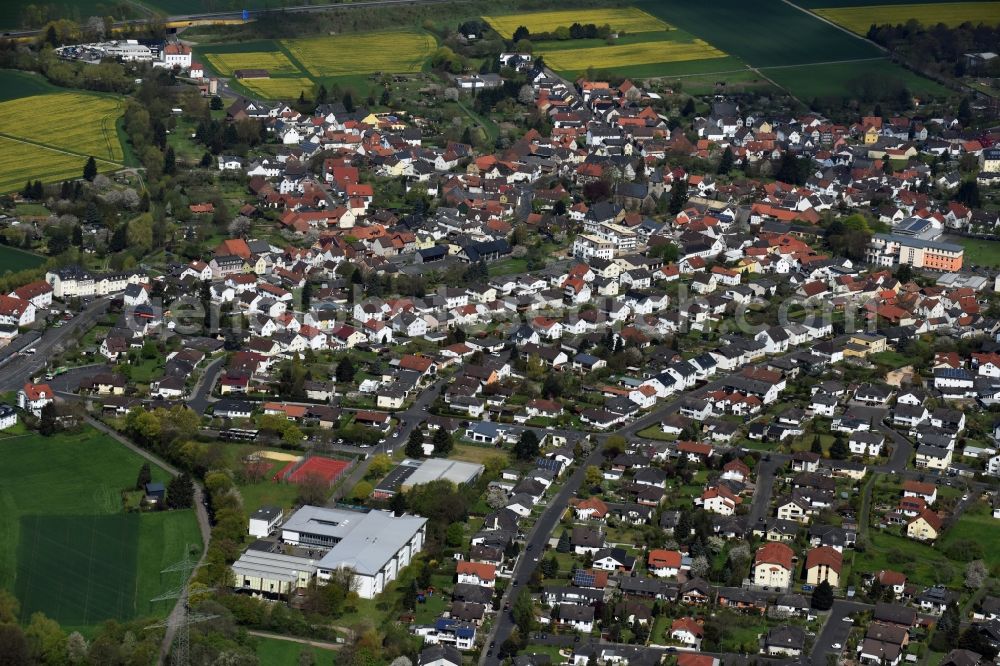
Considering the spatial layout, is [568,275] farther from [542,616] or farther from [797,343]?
[542,616]

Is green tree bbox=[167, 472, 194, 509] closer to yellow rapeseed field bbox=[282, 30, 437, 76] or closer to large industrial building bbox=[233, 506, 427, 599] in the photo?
large industrial building bbox=[233, 506, 427, 599]

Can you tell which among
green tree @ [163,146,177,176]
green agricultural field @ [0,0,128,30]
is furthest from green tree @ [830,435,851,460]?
green agricultural field @ [0,0,128,30]

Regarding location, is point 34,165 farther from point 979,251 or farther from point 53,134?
point 979,251

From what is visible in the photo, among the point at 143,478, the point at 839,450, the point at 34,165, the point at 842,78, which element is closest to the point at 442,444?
the point at 143,478

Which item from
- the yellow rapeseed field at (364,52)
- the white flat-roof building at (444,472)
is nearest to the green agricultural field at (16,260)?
the white flat-roof building at (444,472)

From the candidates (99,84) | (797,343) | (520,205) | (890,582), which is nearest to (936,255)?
(797,343)
